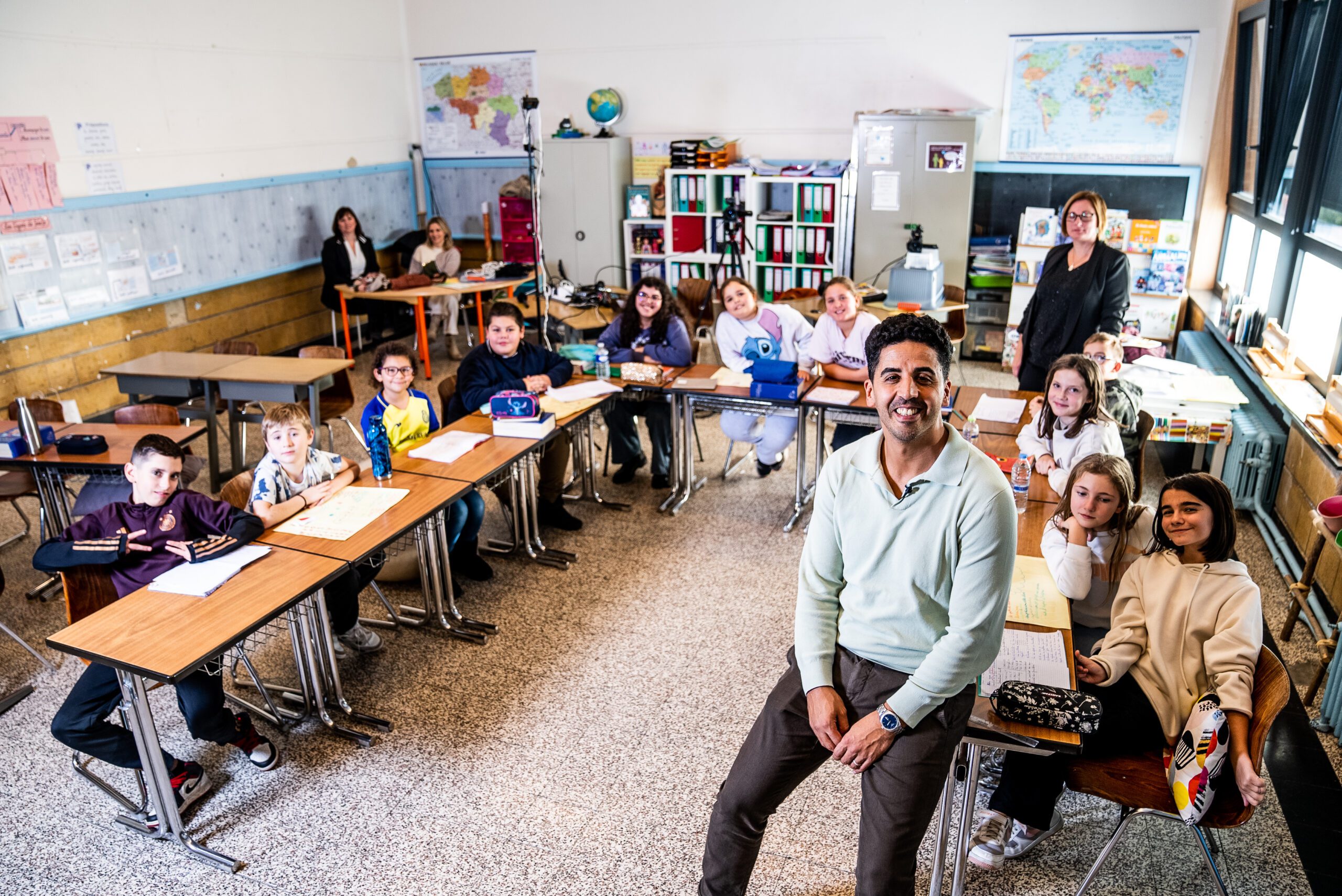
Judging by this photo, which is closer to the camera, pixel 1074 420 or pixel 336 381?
pixel 1074 420

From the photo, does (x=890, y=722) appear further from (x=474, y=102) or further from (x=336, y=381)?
(x=474, y=102)

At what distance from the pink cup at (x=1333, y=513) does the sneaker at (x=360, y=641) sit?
10.7 ft

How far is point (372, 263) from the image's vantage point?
Answer: 26.5 ft

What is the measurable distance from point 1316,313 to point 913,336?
13.9 feet

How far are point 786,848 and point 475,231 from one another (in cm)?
773

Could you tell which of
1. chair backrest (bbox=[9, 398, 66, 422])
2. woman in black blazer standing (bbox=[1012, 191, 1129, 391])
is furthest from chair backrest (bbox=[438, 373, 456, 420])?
woman in black blazer standing (bbox=[1012, 191, 1129, 391])

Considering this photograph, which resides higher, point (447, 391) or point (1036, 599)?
point (447, 391)

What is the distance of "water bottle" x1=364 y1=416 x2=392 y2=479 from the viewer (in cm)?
356

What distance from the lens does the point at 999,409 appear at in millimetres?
4211

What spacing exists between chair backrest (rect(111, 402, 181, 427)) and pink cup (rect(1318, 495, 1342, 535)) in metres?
4.63

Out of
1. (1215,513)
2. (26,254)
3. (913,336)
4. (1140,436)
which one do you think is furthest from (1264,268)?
(26,254)

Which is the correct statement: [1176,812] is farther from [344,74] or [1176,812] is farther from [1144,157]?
[344,74]

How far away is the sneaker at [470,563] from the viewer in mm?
4238

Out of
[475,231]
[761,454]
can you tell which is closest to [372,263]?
[475,231]
